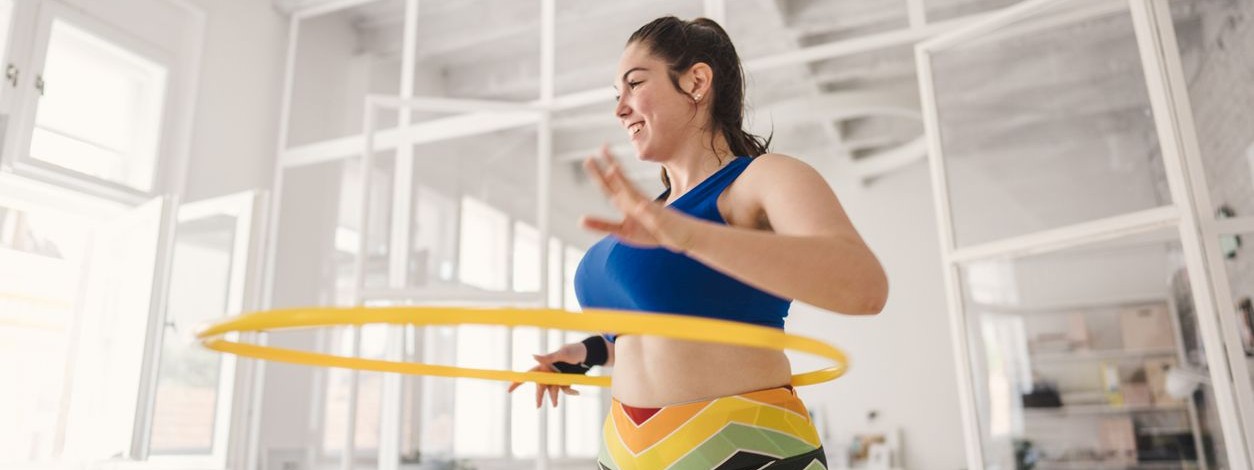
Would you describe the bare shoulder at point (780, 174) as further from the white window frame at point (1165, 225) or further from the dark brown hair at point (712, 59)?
the white window frame at point (1165, 225)

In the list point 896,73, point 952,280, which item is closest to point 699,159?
Result: point 952,280

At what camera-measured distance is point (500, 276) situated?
4199mm

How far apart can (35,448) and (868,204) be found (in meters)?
6.67

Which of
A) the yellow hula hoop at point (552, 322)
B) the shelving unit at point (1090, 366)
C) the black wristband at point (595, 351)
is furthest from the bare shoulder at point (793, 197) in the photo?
the shelving unit at point (1090, 366)

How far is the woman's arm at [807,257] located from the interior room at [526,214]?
17cm

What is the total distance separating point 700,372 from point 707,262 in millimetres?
274

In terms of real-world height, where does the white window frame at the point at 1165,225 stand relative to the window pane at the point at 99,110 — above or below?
below

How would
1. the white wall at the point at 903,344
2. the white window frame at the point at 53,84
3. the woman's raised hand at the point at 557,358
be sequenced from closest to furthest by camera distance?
the woman's raised hand at the point at 557,358 < the white window frame at the point at 53,84 < the white wall at the point at 903,344

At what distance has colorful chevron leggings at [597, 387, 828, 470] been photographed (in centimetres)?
91

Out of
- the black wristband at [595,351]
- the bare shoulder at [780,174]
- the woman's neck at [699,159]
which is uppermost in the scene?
the woman's neck at [699,159]

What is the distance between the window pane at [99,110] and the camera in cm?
333

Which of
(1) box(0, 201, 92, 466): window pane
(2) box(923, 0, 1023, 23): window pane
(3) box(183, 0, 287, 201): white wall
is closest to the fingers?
(2) box(923, 0, 1023, 23): window pane

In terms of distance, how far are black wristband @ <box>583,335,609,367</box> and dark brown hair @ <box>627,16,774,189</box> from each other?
426 mm

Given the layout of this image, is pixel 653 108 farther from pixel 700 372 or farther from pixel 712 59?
pixel 700 372
